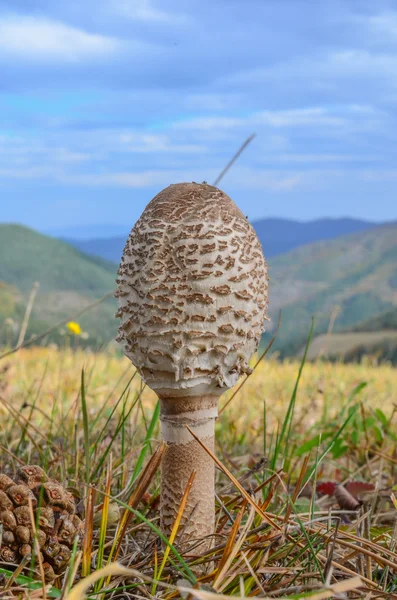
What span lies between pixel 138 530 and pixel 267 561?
2.12ft

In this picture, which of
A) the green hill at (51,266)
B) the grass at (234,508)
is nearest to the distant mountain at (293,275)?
the green hill at (51,266)

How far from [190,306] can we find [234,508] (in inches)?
40.8

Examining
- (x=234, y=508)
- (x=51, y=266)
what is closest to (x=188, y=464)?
(x=234, y=508)

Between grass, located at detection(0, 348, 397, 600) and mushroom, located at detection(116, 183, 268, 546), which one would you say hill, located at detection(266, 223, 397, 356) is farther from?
mushroom, located at detection(116, 183, 268, 546)

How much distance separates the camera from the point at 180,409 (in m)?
2.53

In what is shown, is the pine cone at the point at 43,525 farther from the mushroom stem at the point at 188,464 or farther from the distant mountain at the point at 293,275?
the distant mountain at the point at 293,275

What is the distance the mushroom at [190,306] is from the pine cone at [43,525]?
0.41 metres

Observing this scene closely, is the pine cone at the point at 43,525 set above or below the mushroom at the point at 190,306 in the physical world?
below

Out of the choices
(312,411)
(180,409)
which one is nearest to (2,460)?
(180,409)

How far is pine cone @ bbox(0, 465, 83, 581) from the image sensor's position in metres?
2.43

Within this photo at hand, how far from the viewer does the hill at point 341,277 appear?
407 ft

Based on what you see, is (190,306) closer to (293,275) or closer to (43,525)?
(43,525)

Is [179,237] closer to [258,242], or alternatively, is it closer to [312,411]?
[258,242]

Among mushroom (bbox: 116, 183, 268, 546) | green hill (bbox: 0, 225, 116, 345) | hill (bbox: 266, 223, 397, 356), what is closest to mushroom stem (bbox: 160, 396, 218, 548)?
mushroom (bbox: 116, 183, 268, 546)
